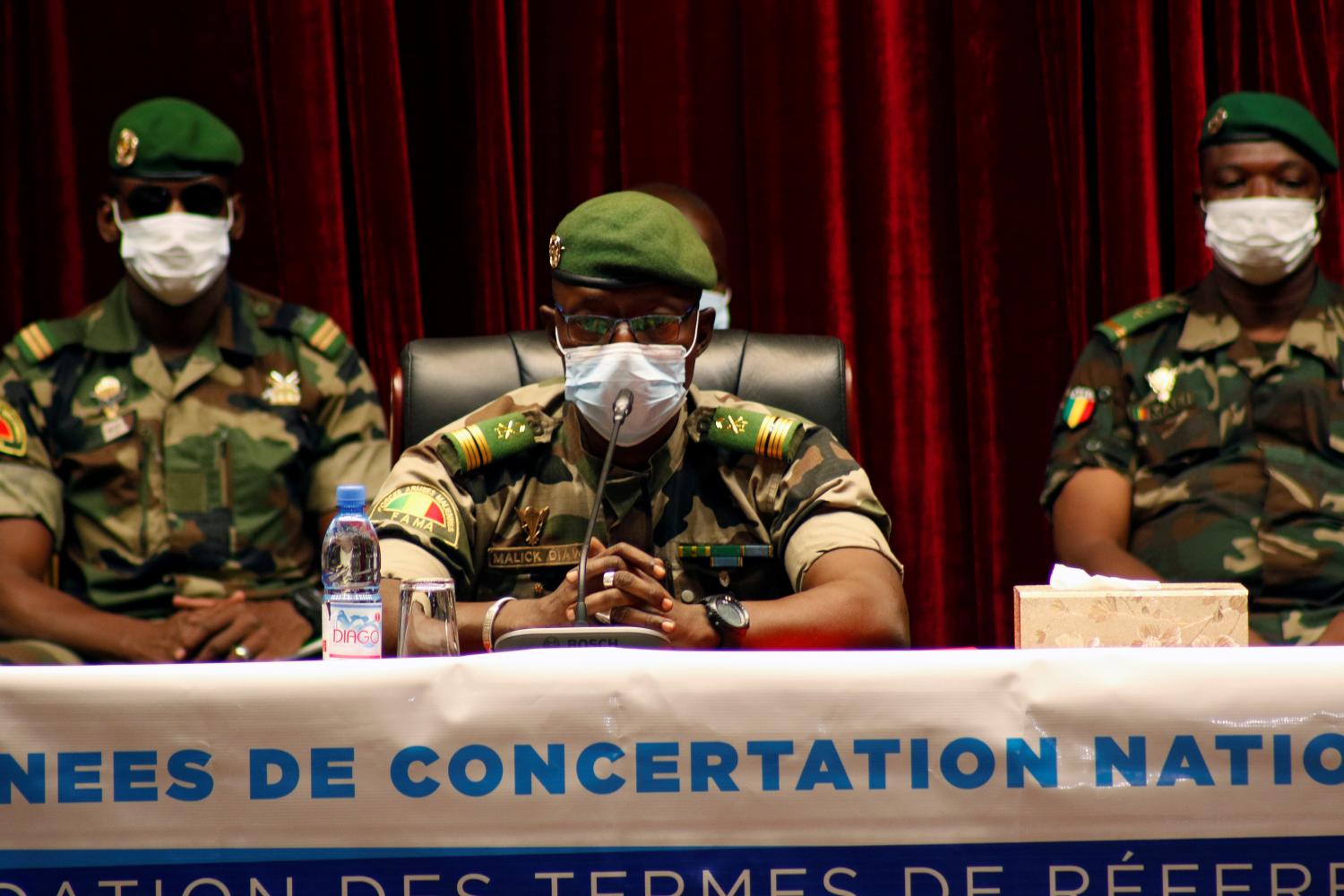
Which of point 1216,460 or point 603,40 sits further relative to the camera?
point 603,40

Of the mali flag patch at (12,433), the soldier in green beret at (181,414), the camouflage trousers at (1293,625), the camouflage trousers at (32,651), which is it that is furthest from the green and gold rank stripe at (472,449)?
the camouflage trousers at (1293,625)

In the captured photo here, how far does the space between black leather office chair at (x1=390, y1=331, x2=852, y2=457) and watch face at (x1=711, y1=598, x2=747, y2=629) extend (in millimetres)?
573

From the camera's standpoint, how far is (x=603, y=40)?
11.6ft

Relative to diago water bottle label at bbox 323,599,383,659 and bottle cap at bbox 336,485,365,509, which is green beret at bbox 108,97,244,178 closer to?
bottle cap at bbox 336,485,365,509

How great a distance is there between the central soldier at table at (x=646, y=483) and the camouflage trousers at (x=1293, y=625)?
2.93 ft

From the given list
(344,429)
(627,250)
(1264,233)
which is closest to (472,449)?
(627,250)

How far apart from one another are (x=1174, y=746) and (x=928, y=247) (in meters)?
2.40

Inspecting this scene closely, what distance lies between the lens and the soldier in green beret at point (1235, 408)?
2.72m

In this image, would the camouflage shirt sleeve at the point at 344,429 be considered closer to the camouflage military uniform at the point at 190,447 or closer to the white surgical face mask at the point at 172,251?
the camouflage military uniform at the point at 190,447

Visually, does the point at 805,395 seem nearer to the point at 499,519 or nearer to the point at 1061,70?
the point at 499,519

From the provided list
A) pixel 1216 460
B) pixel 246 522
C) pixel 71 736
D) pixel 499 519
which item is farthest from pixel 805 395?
pixel 71 736

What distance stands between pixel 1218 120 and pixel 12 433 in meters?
2.17

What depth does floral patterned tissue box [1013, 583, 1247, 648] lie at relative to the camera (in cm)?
155

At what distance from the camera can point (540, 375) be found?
7.78ft
